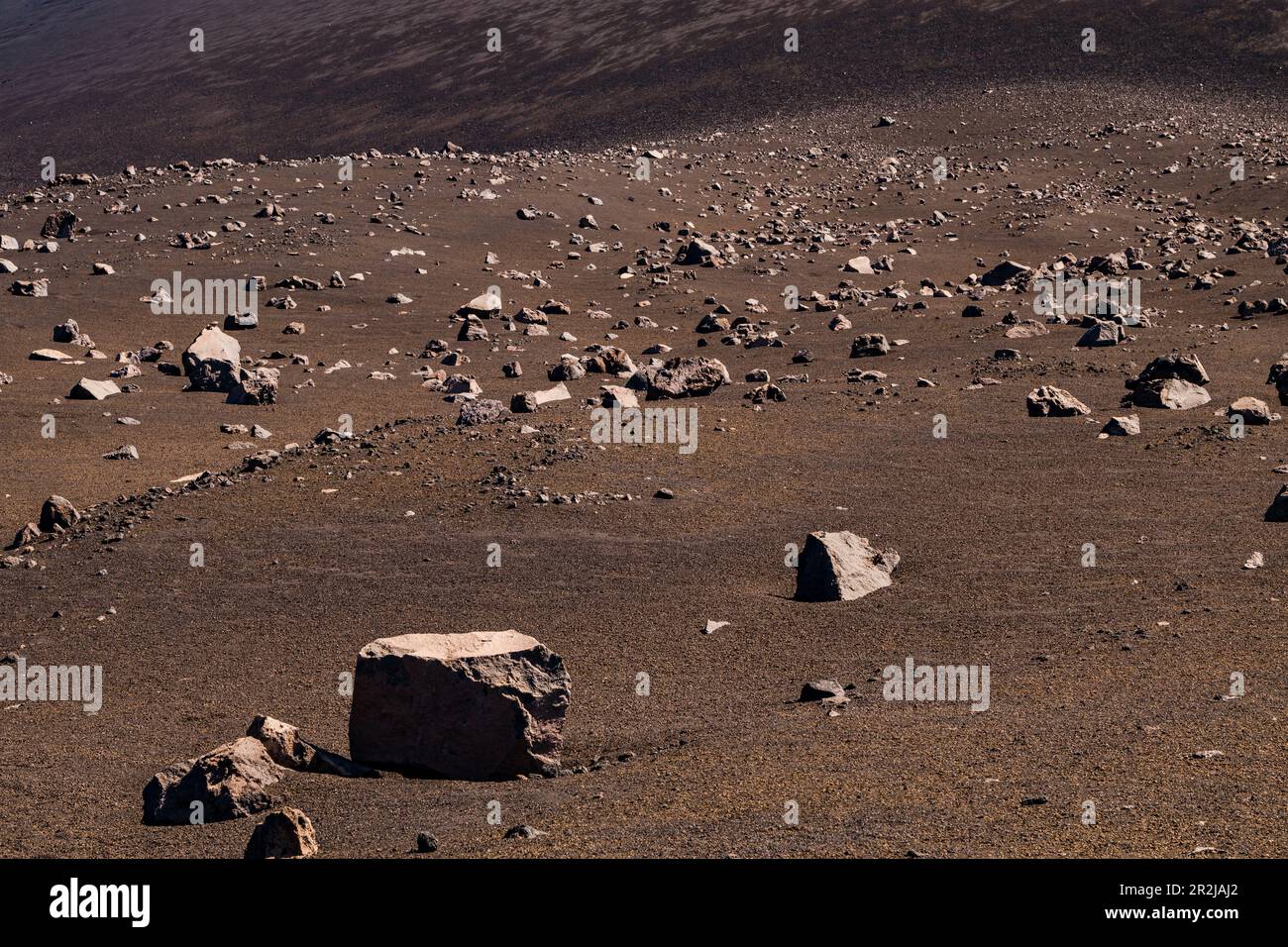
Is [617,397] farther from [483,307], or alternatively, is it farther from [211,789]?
[211,789]

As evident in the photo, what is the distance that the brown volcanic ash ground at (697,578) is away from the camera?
17.6ft

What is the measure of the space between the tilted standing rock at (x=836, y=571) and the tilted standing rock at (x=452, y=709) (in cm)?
285

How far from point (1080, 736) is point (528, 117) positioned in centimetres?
4838

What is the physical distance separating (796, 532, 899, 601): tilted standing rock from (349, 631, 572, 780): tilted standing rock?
285cm

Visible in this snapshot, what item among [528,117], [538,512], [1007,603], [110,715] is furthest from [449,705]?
[528,117]

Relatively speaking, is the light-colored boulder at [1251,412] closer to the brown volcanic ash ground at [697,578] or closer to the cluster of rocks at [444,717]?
the brown volcanic ash ground at [697,578]

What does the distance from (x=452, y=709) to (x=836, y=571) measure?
325 cm

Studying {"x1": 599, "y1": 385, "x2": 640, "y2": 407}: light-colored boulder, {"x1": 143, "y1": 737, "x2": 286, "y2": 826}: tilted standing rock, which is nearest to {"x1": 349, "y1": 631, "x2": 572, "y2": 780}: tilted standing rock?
{"x1": 143, "y1": 737, "x2": 286, "y2": 826}: tilted standing rock

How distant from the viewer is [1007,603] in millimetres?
8117

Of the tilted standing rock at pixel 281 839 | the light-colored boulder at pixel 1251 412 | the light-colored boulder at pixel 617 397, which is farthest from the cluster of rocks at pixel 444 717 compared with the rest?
the light-colored boulder at pixel 1251 412

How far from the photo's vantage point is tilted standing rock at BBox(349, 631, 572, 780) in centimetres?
591

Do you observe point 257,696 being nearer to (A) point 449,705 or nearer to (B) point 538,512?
(A) point 449,705

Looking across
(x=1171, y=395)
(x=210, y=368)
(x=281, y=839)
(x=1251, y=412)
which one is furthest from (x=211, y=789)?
(x=210, y=368)

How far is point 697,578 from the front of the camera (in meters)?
8.98
